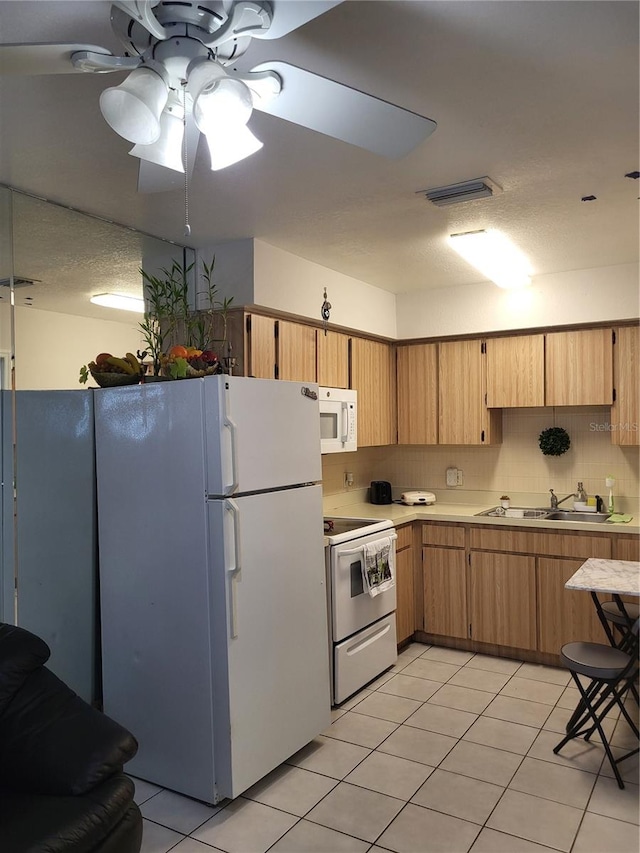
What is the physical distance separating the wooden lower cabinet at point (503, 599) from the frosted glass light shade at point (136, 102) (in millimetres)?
3454

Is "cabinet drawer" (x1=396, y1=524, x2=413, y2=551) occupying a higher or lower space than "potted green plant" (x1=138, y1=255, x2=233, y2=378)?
lower

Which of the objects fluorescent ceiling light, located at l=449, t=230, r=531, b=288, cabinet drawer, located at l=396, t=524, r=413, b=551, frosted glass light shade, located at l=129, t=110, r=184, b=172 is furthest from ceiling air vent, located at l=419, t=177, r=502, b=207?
cabinet drawer, located at l=396, t=524, r=413, b=551

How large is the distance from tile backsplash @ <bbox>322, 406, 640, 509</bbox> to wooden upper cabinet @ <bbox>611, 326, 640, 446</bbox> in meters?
0.26

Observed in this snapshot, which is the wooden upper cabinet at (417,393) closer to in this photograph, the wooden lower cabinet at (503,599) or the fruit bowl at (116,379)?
the wooden lower cabinet at (503,599)

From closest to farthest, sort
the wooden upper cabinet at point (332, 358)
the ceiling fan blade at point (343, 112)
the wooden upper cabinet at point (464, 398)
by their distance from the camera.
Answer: the ceiling fan blade at point (343, 112), the wooden upper cabinet at point (332, 358), the wooden upper cabinet at point (464, 398)

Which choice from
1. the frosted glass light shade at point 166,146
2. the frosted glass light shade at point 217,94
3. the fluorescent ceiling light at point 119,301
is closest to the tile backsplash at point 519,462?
the fluorescent ceiling light at point 119,301

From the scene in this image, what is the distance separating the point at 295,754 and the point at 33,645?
1.37 m

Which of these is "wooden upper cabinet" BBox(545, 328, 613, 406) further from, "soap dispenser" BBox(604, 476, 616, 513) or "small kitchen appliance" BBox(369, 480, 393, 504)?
"small kitchen appliance" BBox(369, 480, 393, 504)

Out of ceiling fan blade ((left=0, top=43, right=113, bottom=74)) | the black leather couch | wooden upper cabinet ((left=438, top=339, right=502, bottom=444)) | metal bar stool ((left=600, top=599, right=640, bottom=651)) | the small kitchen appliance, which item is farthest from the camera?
the small kitchen appliance

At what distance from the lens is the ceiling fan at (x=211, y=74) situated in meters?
1.40

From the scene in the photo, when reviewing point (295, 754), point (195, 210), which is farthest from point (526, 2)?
point (295, 754)

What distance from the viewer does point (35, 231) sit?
299cm

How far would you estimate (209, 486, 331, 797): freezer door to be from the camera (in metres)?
2.58

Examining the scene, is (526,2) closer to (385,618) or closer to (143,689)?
(143,689)
